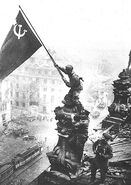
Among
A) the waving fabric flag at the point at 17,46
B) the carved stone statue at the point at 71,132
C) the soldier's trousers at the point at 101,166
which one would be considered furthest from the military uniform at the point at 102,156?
the waving fabric flag at the point at 17,46

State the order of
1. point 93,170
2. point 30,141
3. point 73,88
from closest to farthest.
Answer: point 93,170
point 73,88
point 30,141

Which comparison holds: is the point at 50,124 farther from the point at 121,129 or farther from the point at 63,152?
the point at 63,152

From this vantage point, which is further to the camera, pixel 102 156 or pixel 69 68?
pixel 69 68

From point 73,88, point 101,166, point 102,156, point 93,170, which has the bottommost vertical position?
point 93,170

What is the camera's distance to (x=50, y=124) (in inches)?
2355

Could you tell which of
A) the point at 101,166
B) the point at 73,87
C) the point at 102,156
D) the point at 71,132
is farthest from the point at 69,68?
the point at 101,166

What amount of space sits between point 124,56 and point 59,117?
6718 centimetres

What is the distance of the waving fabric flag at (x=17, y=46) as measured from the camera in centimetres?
834

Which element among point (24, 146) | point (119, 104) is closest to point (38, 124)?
point (24, 146)

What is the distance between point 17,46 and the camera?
859 centimetres

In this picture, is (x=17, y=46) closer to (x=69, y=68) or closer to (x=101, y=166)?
(x=69, y=68)

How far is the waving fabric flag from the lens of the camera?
27.3 ft

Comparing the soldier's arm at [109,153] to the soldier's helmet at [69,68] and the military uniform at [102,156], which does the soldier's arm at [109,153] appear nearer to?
the military uniform at [102,156]

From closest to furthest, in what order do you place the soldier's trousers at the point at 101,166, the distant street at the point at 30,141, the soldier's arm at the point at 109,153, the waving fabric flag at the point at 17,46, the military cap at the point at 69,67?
1. the soldier's arm at the point at 109,153
2. the soldier's trousers at the point at 101,166
3. the military cap at the point at 69,67
4. the waving fabric flag at the point at 17,46
5. the distant street at the point at 30,141
